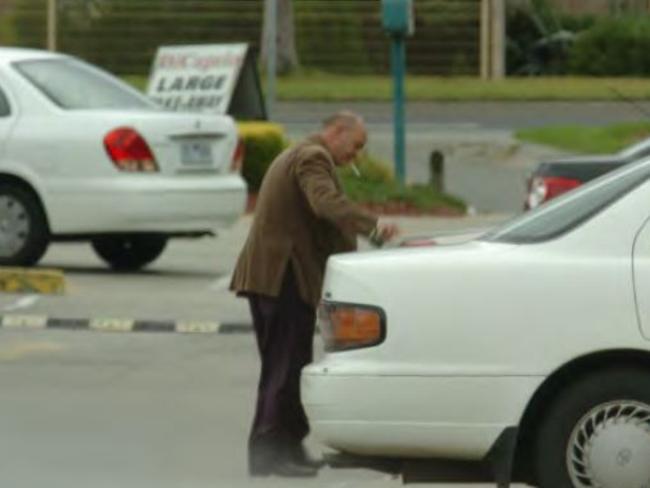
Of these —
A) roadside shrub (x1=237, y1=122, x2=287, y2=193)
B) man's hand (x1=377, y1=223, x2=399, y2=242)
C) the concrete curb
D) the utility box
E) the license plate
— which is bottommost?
roadside shrub (x1=237, y1=122, x2=287, y2=193)

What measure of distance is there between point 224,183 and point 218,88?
8.07 metres

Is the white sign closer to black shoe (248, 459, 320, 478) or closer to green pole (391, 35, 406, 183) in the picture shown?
green pole (391, 35, 406, 183)

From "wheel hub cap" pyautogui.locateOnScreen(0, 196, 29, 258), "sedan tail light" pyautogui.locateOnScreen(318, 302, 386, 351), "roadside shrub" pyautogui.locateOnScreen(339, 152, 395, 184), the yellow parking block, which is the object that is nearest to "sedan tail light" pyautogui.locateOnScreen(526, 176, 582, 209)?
the yellow parking block

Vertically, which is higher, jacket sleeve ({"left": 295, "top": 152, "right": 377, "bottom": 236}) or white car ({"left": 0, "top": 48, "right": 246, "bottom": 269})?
jacket sleeve ({"left": 295, "top": 152, "right": 377, "bottom": 236})

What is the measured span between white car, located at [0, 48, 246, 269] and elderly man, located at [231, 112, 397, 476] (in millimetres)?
6362

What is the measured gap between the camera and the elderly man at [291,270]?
1005 centimetres

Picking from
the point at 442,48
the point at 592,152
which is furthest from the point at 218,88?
the point at 442,48

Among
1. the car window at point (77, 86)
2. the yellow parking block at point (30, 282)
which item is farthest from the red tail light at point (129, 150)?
the yellow parking block at point (30, 282)

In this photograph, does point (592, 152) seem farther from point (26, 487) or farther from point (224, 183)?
point (26, 487)

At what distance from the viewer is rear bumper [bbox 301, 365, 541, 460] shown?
830cm

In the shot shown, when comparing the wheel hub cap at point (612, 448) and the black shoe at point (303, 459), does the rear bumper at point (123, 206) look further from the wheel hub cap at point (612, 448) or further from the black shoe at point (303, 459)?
the wheel hub cap at point (612, 448)

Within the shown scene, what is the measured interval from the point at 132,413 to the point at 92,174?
5009 millimetres

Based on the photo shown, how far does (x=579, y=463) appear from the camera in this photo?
8.41 m

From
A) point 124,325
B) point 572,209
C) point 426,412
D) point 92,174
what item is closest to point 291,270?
point 572,209
